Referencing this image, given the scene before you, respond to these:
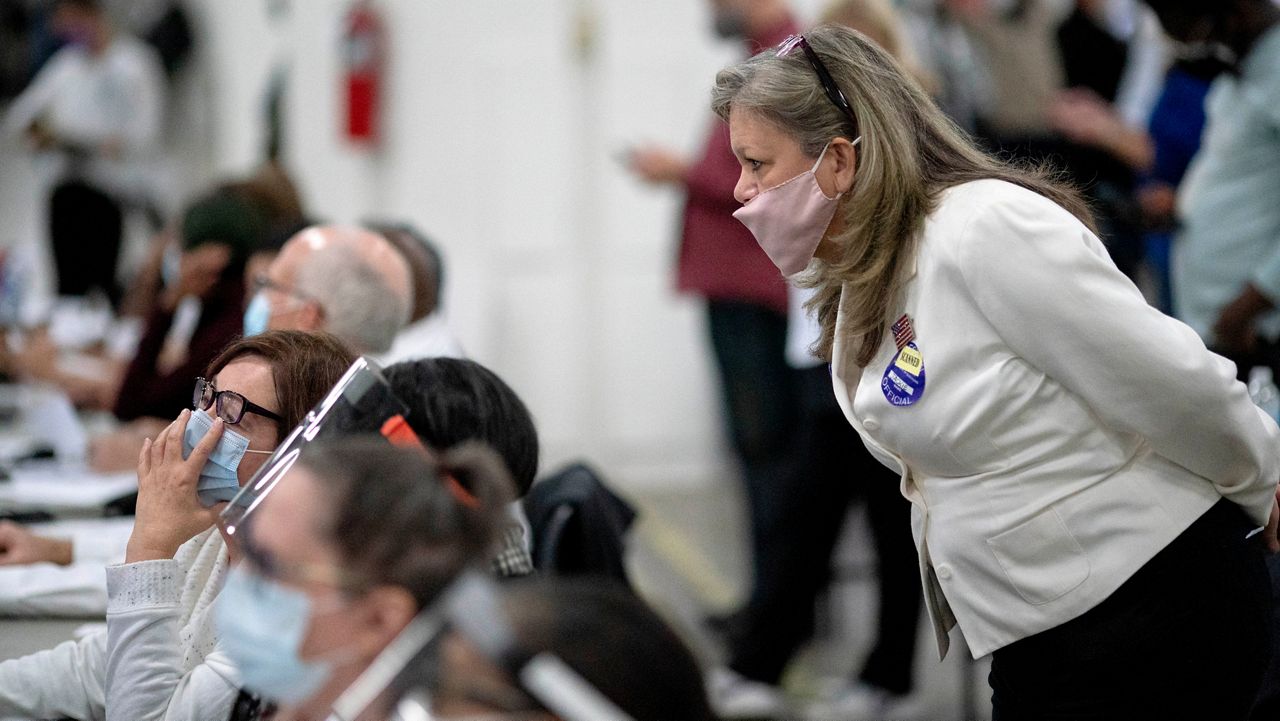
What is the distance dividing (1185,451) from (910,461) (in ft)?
1.24

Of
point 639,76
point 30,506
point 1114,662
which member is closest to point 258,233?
point 30,506

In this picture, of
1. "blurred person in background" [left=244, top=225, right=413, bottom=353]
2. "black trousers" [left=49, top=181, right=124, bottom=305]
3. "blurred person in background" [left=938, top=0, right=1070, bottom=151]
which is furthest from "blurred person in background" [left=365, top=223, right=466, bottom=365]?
"black trousers" [left=49, top=181, right=124, bottom=305]

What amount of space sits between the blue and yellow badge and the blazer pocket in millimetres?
231

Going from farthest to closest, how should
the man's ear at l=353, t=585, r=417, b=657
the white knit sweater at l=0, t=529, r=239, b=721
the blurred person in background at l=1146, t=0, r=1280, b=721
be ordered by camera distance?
the blurred person in background at l=1146, t=0, r=1280, b=721 → the white knit sweater at l=0, t=529, r=239, b=721 → the man's ear at l=353, t=585, r=417, b=657

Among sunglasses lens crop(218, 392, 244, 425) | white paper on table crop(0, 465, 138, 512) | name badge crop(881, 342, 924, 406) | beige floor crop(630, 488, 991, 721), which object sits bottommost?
beige floor crop(630, 488, 991, 721)

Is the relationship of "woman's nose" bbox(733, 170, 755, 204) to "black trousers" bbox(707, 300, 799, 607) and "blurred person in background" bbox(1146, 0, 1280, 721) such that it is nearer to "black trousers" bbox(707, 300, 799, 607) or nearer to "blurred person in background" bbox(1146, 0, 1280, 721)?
"blurred person in background" bbox(1146, 0, 1280, 721)

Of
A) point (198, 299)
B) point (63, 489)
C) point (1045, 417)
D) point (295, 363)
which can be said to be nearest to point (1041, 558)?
point (1045, 417)

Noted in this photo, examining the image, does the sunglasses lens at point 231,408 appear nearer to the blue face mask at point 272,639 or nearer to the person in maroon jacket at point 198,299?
the blue face mask at point 272,639

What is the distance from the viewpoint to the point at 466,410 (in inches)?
79.6

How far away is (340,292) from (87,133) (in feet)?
20.5

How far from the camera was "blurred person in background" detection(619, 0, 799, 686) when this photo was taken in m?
4.46

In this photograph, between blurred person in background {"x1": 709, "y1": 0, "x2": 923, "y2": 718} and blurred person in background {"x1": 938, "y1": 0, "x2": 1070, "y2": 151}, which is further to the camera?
blurred person in background {"x1": 938, "y1": 0, "x2": 1070, "y2": 151}

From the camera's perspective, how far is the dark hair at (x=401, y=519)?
4.82ft

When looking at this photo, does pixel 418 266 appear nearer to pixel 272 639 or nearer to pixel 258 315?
pixel 258 315
